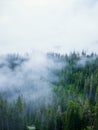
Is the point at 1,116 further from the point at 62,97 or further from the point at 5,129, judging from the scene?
the point at 62,97

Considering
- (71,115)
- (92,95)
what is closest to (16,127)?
(71,115)

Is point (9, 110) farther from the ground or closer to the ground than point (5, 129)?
farther from the ground

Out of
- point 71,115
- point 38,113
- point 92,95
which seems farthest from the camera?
point 92,95

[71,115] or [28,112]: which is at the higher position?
[71,115]

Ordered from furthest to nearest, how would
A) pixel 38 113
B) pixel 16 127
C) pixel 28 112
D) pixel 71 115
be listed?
pixel 28 112 < pixel 38 113 < pixel 16 127 < pixel 71 115

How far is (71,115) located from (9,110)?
93.3 feet

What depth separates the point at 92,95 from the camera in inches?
7352

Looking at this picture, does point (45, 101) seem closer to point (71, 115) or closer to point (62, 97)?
point (62, 97)

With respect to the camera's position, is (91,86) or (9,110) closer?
(9,110)

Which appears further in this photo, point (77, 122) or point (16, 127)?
point (16, 127)

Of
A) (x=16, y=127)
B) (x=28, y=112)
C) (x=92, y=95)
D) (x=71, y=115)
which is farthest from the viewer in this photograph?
(x=92, y=95)

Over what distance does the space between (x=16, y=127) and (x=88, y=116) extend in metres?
30.5

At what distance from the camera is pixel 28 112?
166875 millimetres

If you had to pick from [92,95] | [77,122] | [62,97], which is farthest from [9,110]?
[92,95]
